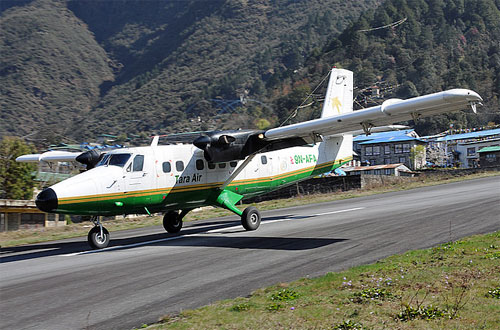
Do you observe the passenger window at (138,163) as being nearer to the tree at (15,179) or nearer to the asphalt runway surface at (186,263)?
the asphalt runway surface at (186,263)

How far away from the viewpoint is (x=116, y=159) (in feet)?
56.9

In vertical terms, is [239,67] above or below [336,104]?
above

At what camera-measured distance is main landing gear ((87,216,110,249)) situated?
16.8 m

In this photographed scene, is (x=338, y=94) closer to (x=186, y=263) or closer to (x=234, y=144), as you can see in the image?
(x=234, y=144)

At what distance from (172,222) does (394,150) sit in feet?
346

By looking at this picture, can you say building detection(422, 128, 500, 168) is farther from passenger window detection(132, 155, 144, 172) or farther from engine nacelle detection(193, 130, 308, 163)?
passenger window detection(132, 155, 144, 172)

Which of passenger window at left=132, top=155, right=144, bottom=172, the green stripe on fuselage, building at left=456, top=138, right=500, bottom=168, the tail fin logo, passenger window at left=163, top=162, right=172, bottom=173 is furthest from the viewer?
building at left=456, top=138, right=500, bottom=168

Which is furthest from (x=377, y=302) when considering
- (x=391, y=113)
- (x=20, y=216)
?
(x=20, y=216)

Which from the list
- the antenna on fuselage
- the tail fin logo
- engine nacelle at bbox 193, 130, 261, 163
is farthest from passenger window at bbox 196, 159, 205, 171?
the tail fin logo

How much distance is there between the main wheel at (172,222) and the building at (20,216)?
17264mm

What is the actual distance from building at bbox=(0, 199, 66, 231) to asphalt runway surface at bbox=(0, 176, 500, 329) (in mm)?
16157

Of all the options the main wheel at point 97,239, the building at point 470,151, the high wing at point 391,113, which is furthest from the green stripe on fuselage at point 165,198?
the building at point 470,151

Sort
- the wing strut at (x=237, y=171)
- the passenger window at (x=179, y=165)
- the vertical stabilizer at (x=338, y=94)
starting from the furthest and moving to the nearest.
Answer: the vertical stabilizer at (x=338, y=94), the wing strut at (x=237, y=171), the passenger window at (x=179, y=165)

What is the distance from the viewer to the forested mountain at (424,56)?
15050 centimetres
